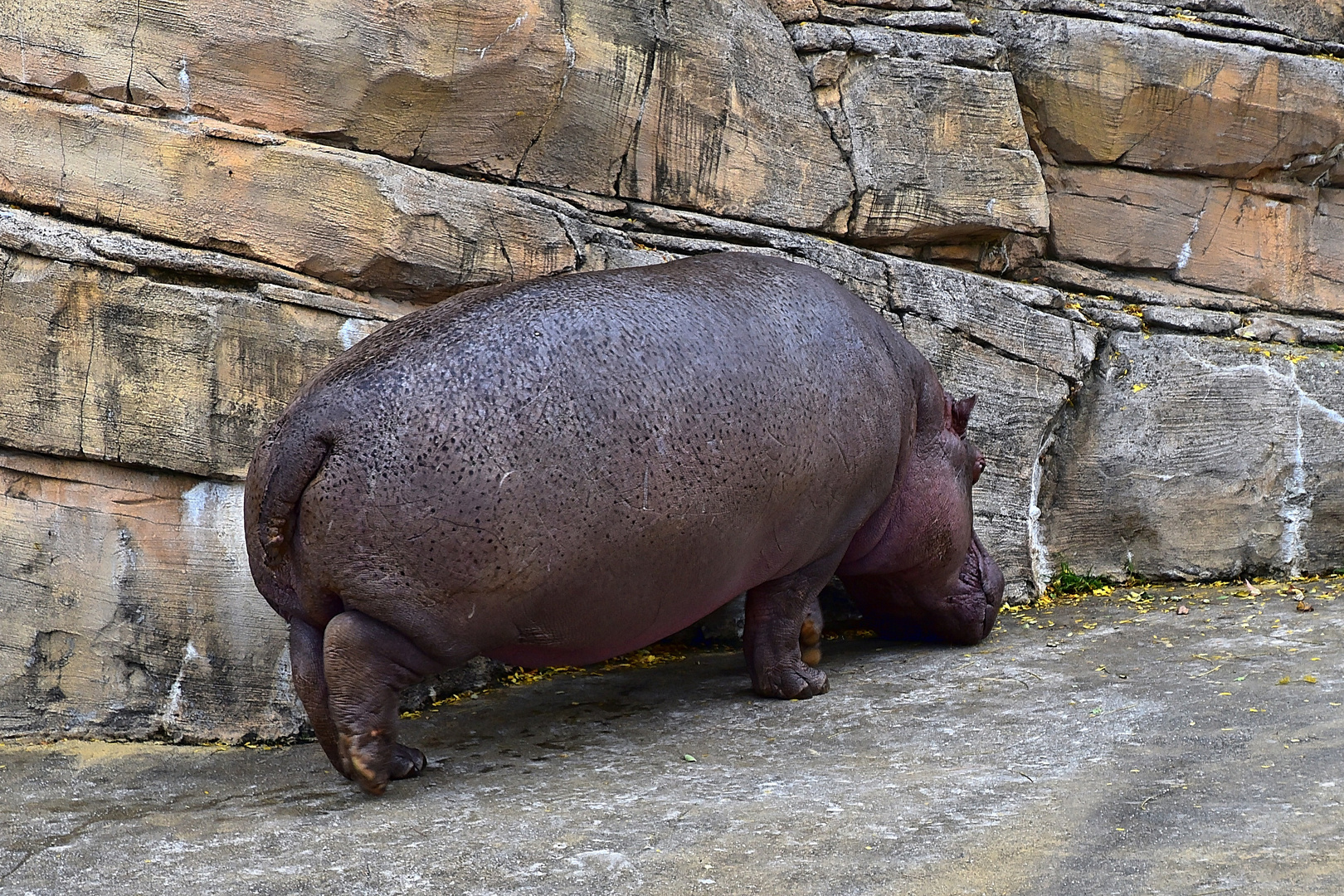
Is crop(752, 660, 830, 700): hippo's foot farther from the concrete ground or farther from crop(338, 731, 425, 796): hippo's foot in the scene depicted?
crop(338, 731, 425, 796): hippo's foot

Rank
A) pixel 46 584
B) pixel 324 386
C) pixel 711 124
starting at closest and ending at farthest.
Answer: pixel 324 386, pixel 46 584, pixel 711 124

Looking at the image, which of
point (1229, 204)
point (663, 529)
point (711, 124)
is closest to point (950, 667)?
point (663, 529)

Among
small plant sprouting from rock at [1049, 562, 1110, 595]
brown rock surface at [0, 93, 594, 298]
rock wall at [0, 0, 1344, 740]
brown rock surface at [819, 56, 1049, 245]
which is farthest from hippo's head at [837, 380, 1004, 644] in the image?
brown rock surface at [0, 93, 594, 298]

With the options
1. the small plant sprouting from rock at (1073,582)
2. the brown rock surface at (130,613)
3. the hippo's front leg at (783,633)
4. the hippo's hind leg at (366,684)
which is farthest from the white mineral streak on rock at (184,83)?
the small plant sprouting from rock at (1073,582)

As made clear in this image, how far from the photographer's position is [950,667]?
16.3 feet

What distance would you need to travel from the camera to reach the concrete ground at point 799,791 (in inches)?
118

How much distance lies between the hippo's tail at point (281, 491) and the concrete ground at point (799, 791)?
669 mm

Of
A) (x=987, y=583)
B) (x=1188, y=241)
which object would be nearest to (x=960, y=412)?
(x=987, y=583)

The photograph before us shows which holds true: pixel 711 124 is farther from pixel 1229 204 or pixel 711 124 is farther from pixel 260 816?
pixel 260 816

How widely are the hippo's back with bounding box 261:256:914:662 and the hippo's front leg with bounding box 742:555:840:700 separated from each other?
203mm

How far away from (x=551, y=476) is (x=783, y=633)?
1.42 metres

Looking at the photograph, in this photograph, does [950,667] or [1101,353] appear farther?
[1101,353]

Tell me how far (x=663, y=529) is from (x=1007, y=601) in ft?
8.56

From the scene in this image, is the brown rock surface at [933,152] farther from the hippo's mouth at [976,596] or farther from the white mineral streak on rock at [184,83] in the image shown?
the white mineral streak on rock at [184,83]
